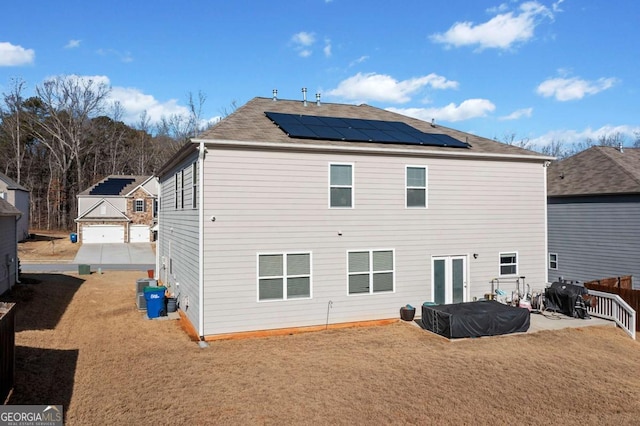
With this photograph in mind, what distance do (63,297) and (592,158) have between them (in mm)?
25471

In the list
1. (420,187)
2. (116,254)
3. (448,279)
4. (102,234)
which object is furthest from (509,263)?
(102,234)

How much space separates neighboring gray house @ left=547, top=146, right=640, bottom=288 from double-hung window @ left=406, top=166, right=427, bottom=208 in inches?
426

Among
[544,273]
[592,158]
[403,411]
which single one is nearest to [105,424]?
[403,411]

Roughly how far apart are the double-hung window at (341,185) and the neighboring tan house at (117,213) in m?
29.4

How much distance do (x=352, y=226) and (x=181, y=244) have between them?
5847 millimetres

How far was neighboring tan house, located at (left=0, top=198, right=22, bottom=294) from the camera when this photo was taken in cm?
1620

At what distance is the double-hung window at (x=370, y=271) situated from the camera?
13242 mm

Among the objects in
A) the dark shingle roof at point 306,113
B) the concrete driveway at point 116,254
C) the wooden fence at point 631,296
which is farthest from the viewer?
the concrete driveway at point 116,254

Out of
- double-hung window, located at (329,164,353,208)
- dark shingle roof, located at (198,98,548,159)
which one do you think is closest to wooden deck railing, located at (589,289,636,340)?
dark shingle roof, located at (198,98,548,159)

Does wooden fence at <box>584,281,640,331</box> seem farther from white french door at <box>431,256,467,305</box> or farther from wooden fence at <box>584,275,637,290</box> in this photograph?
white french door at <box>431,256,467,305</box>

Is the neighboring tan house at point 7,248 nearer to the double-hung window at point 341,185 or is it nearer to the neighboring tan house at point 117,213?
the double-hung window at point 341,185

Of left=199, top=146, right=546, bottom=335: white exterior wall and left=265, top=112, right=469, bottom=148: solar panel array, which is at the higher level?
left=265, top=112, right=469, bottom=148: solar panel array

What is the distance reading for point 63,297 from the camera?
17406 millimetres

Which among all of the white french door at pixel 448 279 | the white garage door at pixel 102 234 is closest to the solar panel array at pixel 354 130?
the white french door at pixel 448 279
